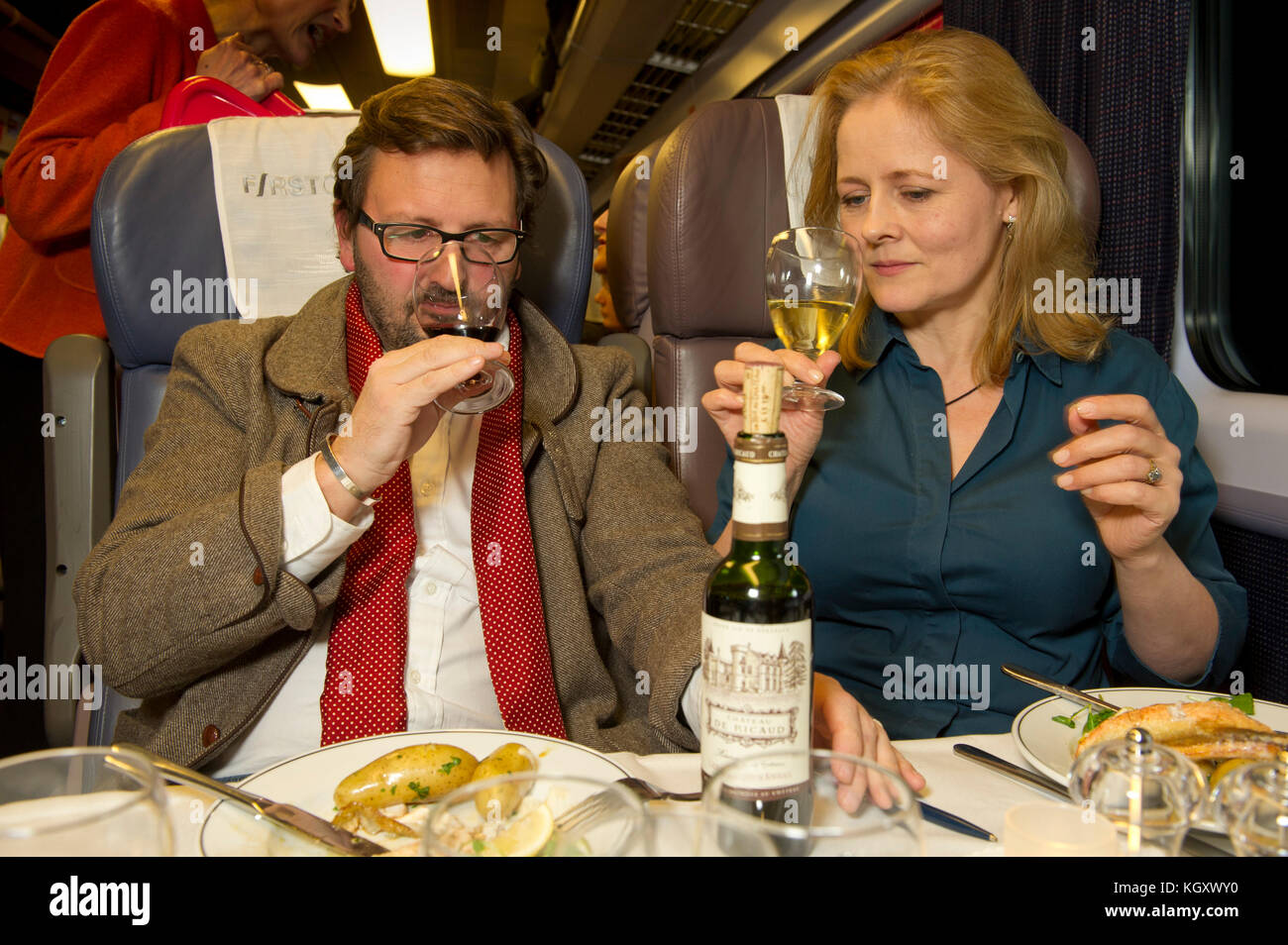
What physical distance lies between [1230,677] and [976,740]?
94 centimetres

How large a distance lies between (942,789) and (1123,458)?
1.73 ft

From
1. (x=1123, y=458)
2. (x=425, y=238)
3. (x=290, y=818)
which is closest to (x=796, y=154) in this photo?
(x=425, y=238)

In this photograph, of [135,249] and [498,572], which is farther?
[135,249]

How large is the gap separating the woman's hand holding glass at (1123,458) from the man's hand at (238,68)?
1.93 meters

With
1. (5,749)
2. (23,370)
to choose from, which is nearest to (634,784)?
(23,370)

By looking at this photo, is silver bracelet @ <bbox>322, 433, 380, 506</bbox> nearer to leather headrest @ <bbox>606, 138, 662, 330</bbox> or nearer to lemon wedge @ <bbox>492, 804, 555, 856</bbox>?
lemon wedge @ <bbox>492, 804, 555, 856</bbox>

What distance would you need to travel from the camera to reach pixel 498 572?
1.49m

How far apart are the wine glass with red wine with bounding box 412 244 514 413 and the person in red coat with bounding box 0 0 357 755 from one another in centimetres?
125

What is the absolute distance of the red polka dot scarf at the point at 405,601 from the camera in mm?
1339

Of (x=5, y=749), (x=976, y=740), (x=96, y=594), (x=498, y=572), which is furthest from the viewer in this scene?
(x=5, y=749)

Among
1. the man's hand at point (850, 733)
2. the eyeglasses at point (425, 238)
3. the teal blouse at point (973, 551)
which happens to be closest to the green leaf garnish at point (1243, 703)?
the man's hand at point (850, 733)
